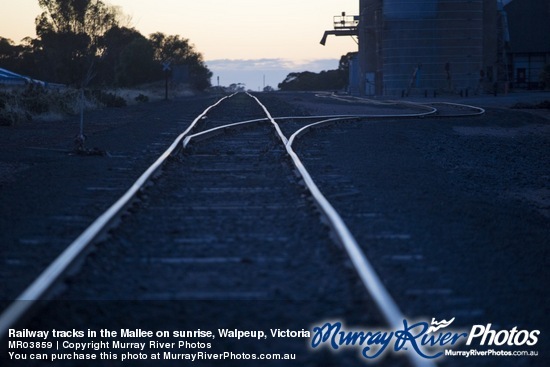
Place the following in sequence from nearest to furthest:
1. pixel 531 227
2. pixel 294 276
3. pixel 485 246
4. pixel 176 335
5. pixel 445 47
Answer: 1. pixel 176 335
2. pixel 294 276
3. pixel 485 246
4. pixel 531 227
5. pixel 445 47

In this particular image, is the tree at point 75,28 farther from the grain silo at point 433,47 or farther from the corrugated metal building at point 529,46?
the corrugated metal building at point 529,46

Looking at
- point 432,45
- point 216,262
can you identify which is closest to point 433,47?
point 432,45

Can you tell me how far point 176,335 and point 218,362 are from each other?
0.42m

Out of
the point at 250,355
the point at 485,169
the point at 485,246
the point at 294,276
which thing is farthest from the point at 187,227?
the point at 485,169

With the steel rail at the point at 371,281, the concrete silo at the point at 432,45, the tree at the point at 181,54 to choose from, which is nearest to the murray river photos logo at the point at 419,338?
the steel rail at the point at 371,281

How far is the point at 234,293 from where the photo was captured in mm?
4844

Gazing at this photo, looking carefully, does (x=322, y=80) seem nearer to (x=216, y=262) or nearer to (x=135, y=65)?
(x=135, y=65)

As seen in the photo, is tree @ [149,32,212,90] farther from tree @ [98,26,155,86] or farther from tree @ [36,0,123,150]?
tree @ [36,0,123,150]

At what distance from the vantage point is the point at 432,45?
56.4 metres

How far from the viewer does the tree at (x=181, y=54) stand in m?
106

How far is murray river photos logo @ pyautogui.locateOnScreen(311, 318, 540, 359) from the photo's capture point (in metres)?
3.87

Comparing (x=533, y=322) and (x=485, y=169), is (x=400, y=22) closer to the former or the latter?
(x=485, y=169)

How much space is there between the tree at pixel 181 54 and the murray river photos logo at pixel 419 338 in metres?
98.0

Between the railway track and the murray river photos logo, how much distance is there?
117mm
